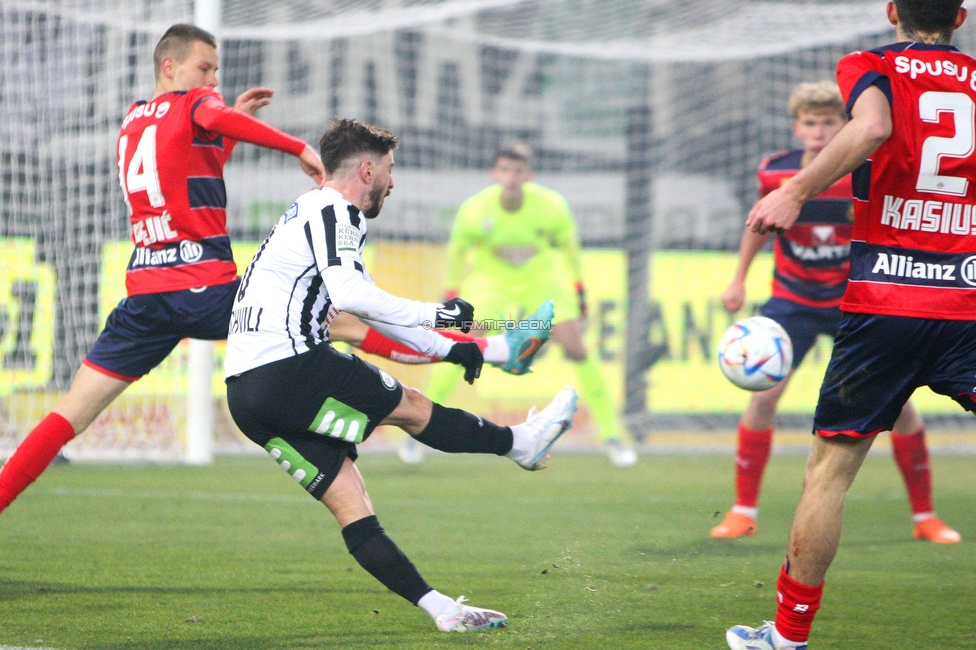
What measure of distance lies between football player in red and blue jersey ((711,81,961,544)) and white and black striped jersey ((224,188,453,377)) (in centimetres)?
270

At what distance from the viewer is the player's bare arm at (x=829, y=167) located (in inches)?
115

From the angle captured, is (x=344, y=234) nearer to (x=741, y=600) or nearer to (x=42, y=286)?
(x=741, y=600)

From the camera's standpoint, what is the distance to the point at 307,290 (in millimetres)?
3654

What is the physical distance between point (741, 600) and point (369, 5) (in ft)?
26.4

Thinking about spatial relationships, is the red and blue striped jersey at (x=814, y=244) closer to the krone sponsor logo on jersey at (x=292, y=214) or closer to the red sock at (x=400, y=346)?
the red sock at (x=400, y=346)

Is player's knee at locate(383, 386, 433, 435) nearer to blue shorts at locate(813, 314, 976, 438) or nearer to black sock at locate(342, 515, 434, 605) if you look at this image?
black sock at locate(342, 515, 434, 605)

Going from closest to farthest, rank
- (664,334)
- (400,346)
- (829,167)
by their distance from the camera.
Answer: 1. (829,167)
2. (400,346)
3. (664,334)

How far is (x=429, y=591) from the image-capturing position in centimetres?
361

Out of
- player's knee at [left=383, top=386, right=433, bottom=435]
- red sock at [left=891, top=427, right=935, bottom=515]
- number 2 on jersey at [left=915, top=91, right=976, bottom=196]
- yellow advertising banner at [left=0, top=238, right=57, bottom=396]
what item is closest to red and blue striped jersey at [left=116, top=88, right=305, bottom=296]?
player's knee at [left=383, top=386, right=433, bottom=435]

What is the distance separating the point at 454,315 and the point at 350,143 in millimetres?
675

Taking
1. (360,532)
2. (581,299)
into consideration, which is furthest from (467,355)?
(581,299)

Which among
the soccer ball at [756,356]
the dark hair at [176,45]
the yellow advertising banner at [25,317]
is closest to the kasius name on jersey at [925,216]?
the soccer ball at [756,356]

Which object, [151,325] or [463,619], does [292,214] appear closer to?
[151,325]

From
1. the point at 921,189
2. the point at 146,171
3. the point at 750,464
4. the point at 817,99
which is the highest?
the point at 817,99
